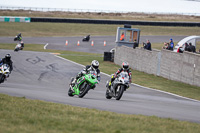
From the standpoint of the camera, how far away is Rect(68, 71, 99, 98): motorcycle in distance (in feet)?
43.6

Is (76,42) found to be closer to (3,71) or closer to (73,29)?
(73,29)

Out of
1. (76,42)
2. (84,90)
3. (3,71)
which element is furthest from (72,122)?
(76,42)

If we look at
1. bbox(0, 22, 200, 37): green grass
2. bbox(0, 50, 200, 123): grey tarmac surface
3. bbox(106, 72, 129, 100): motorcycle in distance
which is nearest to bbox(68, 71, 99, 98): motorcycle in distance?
bbox(0, 50, 200, 123): grey tarmac surface

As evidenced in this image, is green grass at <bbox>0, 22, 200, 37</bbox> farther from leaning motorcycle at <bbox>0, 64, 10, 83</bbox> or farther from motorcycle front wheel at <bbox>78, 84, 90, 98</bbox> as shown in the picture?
motorcycle front wheel at <bbox>78, 84, 90, 98</bbox>

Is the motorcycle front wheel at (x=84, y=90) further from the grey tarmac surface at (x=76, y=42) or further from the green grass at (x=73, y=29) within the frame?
the green grass at (x=73, y=29)

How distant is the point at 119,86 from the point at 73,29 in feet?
171

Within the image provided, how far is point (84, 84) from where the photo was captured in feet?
44.9

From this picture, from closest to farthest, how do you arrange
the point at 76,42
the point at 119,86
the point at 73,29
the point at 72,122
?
the point at 72,122, the point at 119,86, the point at 76,42, the point at 73,29

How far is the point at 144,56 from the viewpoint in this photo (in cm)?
2716

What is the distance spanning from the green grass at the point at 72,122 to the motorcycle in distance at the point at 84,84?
304 centimetres

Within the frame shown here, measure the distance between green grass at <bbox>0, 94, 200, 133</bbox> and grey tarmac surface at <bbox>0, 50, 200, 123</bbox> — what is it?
152 cm

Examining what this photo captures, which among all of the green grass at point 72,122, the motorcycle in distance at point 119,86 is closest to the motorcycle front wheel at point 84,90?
the motorcycle in distance at point 119,86

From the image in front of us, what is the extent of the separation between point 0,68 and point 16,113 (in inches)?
339

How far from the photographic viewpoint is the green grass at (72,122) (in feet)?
24.4
